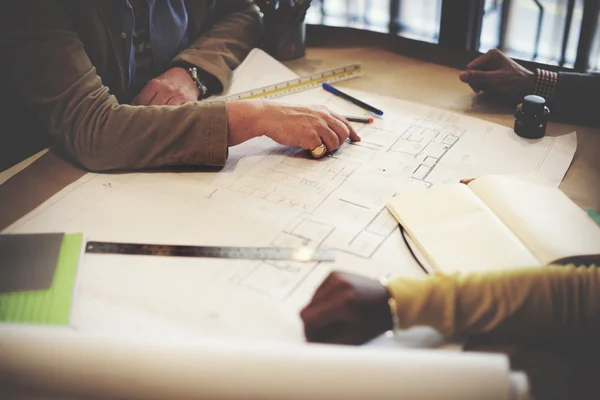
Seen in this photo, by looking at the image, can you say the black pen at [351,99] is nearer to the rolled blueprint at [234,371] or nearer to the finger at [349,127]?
the finger at [349,127]

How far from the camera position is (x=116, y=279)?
90 centimetres

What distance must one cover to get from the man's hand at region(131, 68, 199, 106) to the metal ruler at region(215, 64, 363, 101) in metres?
0.09

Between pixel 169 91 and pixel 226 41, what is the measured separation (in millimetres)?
302

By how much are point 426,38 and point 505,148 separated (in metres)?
0.68

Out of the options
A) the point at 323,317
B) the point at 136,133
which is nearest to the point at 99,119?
the point at 136,133

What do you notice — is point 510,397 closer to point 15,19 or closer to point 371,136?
point 371,136

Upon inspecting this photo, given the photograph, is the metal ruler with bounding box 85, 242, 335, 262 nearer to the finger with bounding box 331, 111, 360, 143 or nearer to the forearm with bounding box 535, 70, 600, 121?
the finger with bounding box 331, 111, 360, 143

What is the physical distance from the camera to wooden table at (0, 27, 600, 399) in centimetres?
75

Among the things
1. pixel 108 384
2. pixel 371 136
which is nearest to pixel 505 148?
pixel 371 136

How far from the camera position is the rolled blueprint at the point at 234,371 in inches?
24.4

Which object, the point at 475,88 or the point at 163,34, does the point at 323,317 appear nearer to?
the point at 475,88

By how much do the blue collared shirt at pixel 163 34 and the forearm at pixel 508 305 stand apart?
0.91 m

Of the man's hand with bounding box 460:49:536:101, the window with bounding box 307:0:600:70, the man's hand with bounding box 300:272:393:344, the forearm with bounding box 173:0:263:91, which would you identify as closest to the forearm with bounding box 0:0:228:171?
the forearm with bounding box 173:0:263:91

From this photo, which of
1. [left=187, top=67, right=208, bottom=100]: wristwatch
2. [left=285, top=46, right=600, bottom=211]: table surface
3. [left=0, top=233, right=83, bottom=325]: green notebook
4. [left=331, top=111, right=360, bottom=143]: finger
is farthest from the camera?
[left=187, top=67, right=208, bottom=100]: wristwatch
